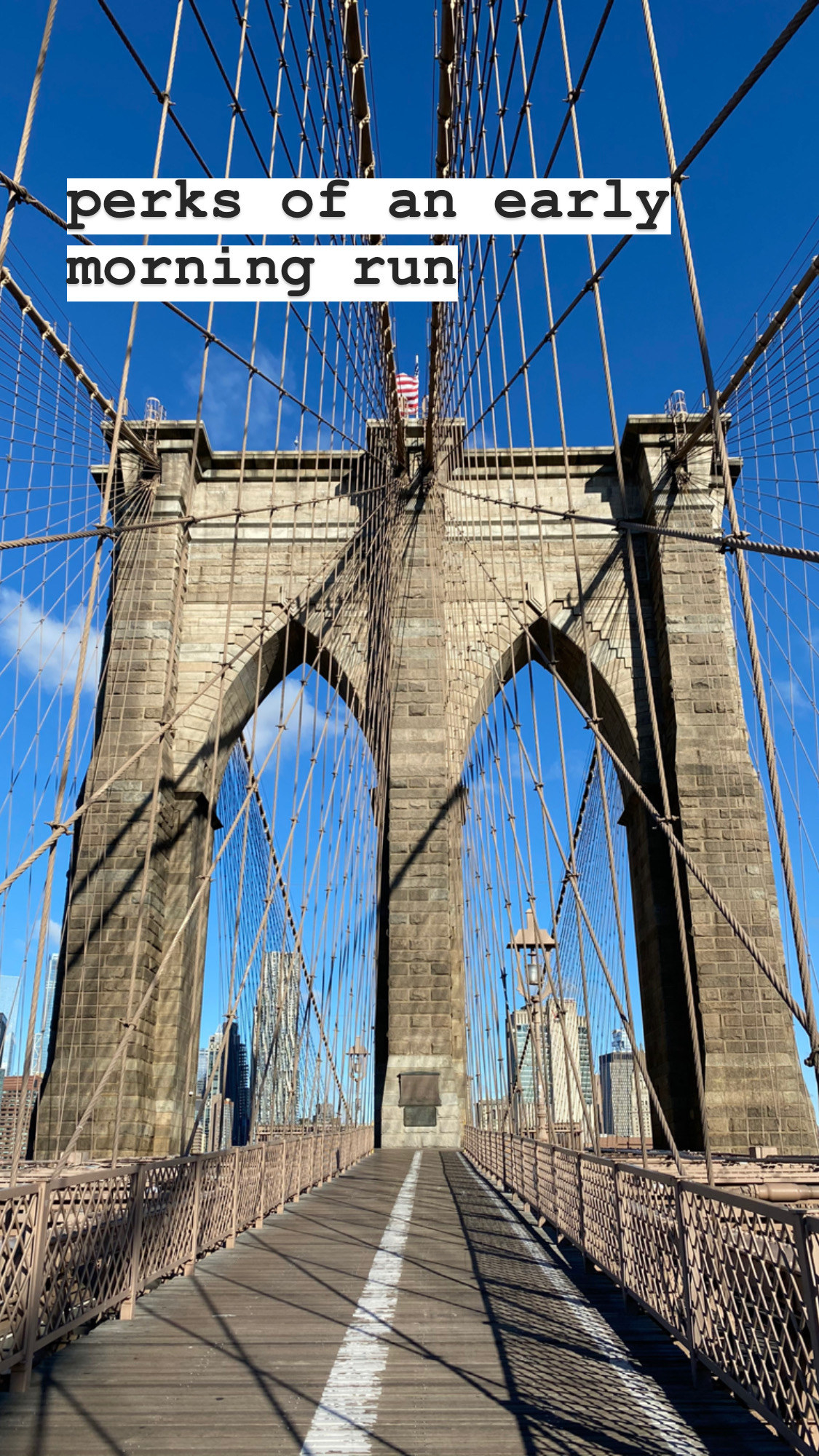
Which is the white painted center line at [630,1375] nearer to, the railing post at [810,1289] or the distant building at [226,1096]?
the railing post at [810,1289]

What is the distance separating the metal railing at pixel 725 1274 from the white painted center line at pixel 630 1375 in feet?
0.55

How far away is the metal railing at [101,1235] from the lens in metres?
2.99

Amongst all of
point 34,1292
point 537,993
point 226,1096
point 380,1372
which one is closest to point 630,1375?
point 380,1372

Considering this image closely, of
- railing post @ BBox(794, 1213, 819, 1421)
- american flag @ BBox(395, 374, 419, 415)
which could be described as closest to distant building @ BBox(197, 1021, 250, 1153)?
railing post @ BBox(794, 1213, 819, 1421)

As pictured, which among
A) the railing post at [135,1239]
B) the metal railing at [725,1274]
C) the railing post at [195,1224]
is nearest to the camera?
the metal railing at [725,1274]

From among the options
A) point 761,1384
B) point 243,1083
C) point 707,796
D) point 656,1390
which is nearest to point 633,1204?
point 656,1390

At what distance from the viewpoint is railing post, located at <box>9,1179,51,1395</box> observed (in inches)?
115

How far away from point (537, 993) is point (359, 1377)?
9192mm

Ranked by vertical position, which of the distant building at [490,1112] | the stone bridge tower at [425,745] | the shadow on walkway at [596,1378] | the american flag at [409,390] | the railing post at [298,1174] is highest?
the american flag at [409,390]

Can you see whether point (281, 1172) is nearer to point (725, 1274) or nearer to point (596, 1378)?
point (596, 1378)

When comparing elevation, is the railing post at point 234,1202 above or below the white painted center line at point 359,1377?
above

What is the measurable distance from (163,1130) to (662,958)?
7058 millimetres

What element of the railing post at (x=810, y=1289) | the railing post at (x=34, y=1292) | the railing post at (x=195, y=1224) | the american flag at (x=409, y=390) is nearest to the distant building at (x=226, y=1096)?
the railing post at (x=195, y=1224)

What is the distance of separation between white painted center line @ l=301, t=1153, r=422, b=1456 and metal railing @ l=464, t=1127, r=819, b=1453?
3.04 feet
